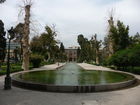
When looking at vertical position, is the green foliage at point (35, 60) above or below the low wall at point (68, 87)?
above

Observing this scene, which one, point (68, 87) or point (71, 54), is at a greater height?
point (71, 54)

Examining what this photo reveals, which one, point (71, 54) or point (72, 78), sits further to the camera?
point (71, 54)

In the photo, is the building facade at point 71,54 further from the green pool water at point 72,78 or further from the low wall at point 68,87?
the low wall at point 68,87

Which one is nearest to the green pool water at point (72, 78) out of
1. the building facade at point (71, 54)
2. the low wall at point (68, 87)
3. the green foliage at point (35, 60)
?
the low wall at point (68, 87)

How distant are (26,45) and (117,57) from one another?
13174mm

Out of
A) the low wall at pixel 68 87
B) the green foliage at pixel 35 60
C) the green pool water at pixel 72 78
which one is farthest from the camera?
the green foliage at pixel 35 60

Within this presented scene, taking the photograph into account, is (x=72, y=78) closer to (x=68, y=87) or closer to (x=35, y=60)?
(x=68, y=87)

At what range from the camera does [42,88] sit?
10.6 meters

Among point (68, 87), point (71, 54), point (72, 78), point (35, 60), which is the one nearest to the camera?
point (68, 87)

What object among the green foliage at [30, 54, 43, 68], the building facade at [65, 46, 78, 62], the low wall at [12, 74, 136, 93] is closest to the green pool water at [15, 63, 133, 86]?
the low wall at [12, 74, 136, 93]

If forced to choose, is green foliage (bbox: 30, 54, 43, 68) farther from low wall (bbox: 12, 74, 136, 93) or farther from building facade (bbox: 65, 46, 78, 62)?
building facade (bbox: 65, 46, 78, 62)

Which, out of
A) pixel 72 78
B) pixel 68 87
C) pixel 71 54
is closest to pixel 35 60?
pixel 72 78

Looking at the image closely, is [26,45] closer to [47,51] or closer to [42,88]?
[42,88]

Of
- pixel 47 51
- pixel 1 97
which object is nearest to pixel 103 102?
pixel 1 97
